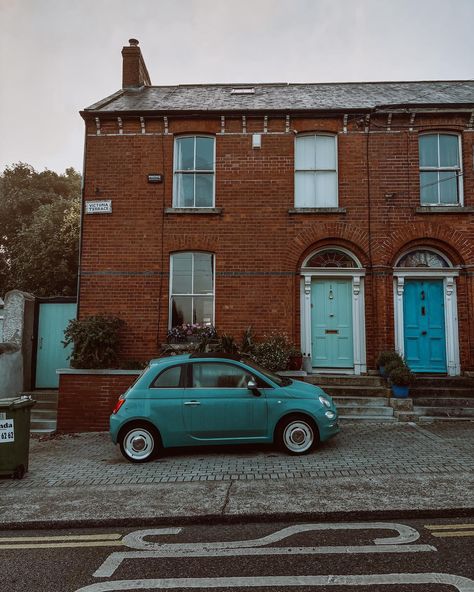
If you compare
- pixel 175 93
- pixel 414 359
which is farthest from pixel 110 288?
pixel 414 359

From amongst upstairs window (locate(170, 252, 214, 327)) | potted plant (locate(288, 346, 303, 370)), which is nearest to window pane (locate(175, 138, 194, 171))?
upstairs window (locate(170, 252, 214, 327))

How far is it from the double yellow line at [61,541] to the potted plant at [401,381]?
22.8 feet

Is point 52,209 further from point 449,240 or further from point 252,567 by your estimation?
point 252,567

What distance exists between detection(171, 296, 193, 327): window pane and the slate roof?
4.92m

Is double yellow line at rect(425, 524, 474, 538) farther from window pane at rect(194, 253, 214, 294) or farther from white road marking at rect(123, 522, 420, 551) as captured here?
window pane at rect(194, 253, 214, 294)

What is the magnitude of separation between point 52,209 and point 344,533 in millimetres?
23782

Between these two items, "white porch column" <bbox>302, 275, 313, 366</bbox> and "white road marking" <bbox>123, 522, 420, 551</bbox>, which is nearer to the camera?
"white road marking" <bbox>123, 522, 420, 551</bbox>

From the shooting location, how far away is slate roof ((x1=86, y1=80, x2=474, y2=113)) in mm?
11727

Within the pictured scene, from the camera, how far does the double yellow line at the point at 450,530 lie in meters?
4.25

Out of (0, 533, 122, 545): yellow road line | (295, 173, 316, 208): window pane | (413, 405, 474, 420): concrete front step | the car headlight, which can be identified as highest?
(295, 173, 316, 208): window pane

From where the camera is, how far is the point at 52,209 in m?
24.2

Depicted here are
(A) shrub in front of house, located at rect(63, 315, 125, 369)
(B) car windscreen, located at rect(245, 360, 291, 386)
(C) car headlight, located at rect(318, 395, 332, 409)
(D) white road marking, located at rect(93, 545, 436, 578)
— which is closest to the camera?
(D) white road marking, located at rect(93, 545, 436, 578)

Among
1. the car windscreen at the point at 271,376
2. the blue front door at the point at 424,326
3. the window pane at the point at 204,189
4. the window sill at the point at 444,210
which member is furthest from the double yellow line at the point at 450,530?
the window pane at the point at 204,189

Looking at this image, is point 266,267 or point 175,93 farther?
point 175,93
